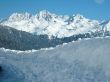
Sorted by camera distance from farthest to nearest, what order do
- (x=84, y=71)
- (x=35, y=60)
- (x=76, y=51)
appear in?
1. (x=35, y=60)
2. (x=76, y=51)
3. (x=84, y=71)

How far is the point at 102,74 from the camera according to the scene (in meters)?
23.7

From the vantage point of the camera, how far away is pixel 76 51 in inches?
1158

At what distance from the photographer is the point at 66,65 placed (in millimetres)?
27547

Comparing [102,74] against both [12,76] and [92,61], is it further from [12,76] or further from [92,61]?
[12,76]

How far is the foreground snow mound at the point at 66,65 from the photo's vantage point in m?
24.7

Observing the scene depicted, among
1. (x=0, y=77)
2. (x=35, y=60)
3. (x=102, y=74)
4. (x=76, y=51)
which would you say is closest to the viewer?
(x=102, y=74)

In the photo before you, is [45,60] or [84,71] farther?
[45,60]

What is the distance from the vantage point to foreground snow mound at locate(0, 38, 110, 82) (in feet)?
81.1

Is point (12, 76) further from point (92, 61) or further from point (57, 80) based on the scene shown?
point (92, 61)

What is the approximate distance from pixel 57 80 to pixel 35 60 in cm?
753

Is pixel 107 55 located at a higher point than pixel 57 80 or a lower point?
higher

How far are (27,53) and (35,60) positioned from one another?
183 inches

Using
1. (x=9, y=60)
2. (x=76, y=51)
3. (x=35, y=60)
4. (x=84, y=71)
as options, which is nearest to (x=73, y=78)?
(x=84, y=71)

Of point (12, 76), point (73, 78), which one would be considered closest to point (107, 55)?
point (73, 78)
